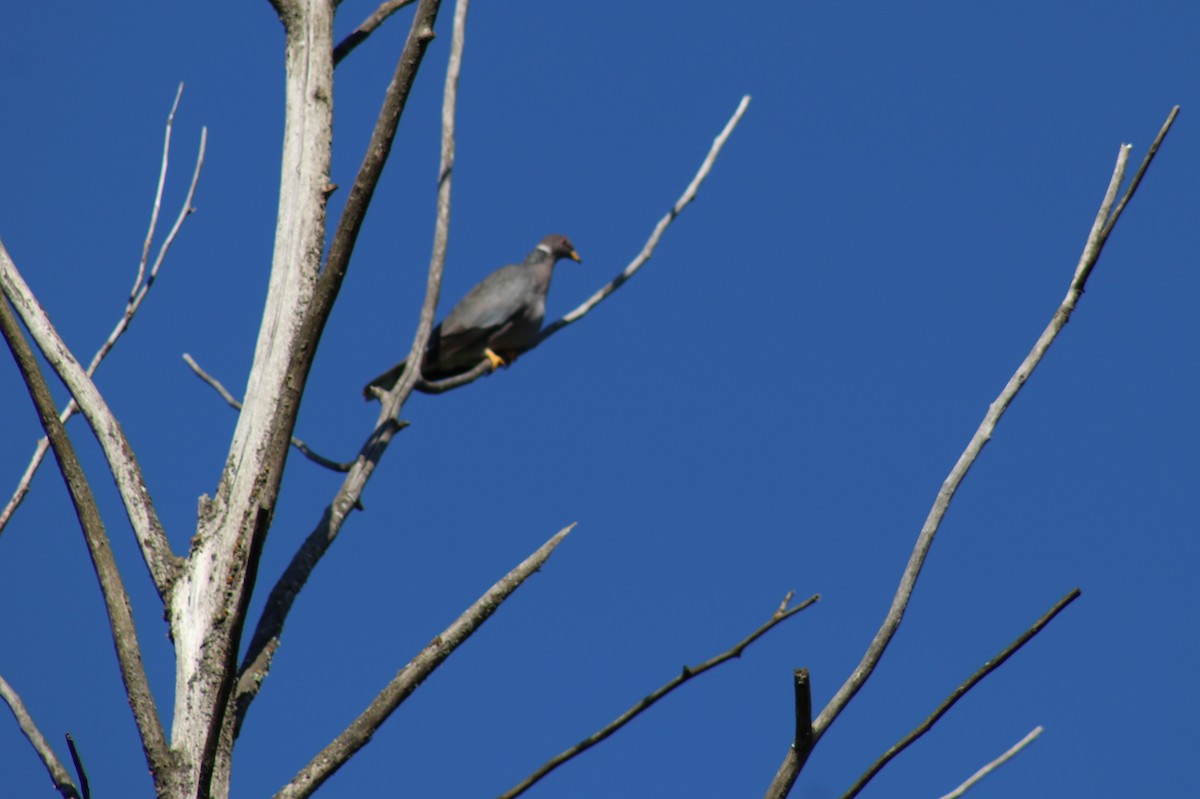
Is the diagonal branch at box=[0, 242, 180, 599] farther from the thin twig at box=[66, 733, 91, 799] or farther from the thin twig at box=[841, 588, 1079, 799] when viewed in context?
the thin twig at box=[841, 588, 1079, 799]

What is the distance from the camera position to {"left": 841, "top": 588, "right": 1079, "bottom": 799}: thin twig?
159 cm

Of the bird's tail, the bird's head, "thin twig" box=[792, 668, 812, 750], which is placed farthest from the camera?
the bird's head

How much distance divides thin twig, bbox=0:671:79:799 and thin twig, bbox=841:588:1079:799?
1256 mm

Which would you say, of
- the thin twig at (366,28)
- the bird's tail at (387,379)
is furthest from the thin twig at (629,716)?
the bird's tail at (387,379)

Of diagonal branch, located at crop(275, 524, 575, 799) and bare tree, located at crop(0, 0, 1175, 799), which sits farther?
diagonal branch, located at crop(275, 524, 575, 799)

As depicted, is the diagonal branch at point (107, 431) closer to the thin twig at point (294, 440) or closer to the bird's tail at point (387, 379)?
the thin twig at point (294, 440)

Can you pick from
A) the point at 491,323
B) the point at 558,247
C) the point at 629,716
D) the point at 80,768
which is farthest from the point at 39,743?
the point at 558,247

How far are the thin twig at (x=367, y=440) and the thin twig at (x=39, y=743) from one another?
38cm

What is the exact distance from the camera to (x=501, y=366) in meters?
8.86

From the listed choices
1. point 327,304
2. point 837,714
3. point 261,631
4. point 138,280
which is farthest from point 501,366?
point 837,714

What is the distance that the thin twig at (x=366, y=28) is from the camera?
335 centimetres

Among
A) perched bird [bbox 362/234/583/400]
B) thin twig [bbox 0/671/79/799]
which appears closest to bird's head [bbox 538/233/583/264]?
perched bird [bbox 362/234/583/400]

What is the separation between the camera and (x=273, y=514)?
204 centimetres

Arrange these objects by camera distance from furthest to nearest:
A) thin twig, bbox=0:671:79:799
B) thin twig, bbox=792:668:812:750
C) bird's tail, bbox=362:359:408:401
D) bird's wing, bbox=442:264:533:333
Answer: bird's wing, bbox=442:264:533:333, bird's tail, bbox=362:359:408:401, thin twig, bbox=0:671:79:799, thin twig, bbox=792:668:812:750
